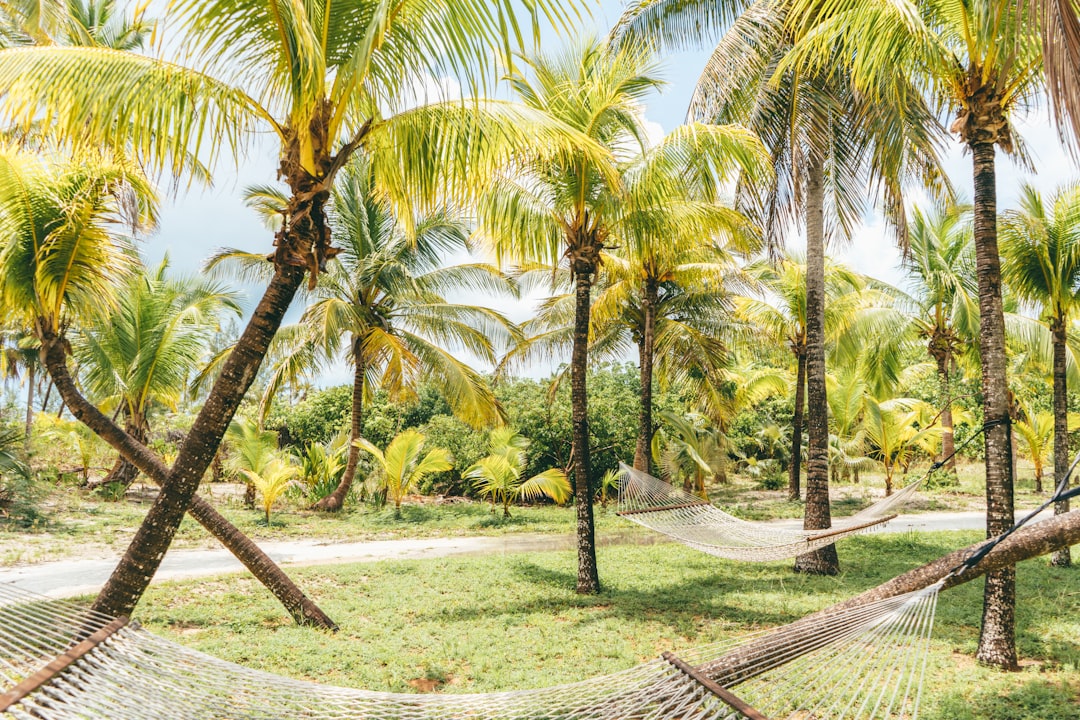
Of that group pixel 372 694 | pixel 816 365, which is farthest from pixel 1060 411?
pixel 372 694

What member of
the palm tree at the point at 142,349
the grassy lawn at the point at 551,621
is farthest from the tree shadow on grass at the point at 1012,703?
the palm tree at the point at 142,349

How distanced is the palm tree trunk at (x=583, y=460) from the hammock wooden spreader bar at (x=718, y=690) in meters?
4.00

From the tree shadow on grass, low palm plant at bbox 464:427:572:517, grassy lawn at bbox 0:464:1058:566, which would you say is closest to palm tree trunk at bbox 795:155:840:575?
the tree shadow on grass

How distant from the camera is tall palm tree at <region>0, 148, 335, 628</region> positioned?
14.3ft

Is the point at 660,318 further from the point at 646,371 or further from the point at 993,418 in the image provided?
the point at 993,418

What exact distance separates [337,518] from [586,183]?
7.48 m

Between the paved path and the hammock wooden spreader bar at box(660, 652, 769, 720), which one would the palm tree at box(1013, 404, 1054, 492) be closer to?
the paved path

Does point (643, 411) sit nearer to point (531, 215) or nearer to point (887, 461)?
point (531, 215)

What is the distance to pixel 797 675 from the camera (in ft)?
7.67

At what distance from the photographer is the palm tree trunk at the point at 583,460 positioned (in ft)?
21.1

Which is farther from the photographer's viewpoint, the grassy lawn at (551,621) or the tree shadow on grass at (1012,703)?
the grassy lawn at (551,621)

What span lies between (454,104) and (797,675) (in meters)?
3.29

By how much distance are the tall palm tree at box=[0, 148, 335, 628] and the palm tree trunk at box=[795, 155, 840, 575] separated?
223 inches

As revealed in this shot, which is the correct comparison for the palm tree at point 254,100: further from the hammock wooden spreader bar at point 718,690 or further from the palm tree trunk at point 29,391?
the palm tree trunk at point 29,391
